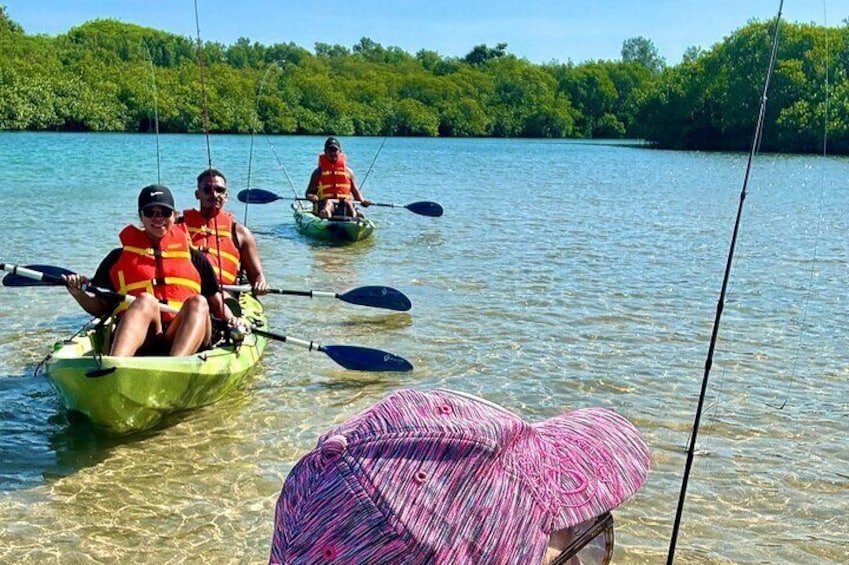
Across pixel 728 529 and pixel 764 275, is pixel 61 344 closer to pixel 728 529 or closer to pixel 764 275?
pixel 728 529

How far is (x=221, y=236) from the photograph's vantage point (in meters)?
8.38

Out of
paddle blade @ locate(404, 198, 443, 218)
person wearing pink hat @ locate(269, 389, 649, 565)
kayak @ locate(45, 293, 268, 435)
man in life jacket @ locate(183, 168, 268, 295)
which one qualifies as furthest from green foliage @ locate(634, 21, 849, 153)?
person wearing pink hat @ locate(269, 389, 649, 565)

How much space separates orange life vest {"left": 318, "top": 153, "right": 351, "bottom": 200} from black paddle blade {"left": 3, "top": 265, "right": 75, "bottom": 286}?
30.0 ft

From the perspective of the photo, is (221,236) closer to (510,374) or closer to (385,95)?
(510,374)

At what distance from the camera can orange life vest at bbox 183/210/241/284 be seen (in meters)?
8.28

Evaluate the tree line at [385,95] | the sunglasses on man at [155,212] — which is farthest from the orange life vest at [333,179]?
the tree line at [385,95]

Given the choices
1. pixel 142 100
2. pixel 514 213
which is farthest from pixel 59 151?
pixel 514 213

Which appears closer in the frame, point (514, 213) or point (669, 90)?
point (514, 213)

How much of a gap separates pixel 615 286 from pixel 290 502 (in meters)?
10.5

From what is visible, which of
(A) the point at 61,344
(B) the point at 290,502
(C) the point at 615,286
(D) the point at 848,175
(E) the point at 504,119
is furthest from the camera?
(E) the point at 504,119

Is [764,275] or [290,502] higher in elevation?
[290,502]

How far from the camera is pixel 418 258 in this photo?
1430 cm

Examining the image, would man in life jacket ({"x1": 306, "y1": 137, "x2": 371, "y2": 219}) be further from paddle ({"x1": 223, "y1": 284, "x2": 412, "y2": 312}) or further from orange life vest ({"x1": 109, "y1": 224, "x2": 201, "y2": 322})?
orange life vest ({"x1": 109, "y1": 224, "x2": 201, "y2": 322})

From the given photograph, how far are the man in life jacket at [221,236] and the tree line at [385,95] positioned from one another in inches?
1113
